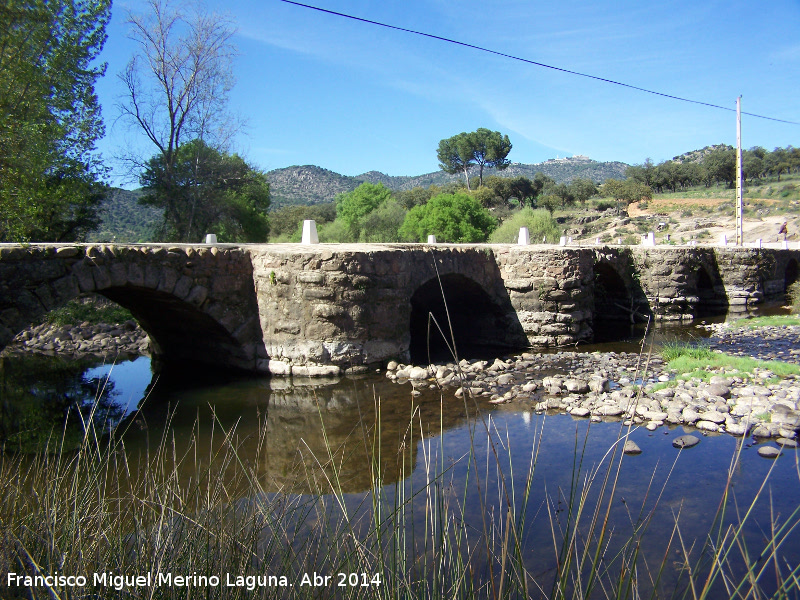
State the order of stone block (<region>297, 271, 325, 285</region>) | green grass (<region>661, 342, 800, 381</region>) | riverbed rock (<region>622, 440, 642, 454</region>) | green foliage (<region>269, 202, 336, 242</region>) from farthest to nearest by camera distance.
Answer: green foliage (<region>269, 202, 336, 242</region>), stone block (<region>297, 271, 325, 285</region>), green grass (<region>661, 342, 800, 381</region>), riverbed rock (<region>622, 440, 642, 454</region>)

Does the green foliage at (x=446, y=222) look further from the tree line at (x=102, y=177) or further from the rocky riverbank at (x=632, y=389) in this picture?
the rocky riverbank at (x=632, y=389)

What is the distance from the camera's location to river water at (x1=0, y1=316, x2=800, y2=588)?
4.48 meters

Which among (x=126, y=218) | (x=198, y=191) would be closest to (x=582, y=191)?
(x=126, y=218)

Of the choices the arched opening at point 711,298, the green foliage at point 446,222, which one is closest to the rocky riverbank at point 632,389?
the arched opening at point 711,298

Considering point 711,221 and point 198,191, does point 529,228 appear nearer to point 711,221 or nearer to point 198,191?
point 198,191

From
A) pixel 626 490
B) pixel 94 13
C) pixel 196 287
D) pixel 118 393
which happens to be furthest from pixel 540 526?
pixel 94 13

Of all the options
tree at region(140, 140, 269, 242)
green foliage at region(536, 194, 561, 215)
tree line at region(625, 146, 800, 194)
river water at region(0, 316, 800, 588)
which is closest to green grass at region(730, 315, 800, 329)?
river water at region(0, 316, 800, 588)

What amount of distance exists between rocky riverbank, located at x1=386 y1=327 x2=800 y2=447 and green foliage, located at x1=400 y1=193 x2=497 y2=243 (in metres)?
17.9

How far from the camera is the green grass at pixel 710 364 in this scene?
8.73 m

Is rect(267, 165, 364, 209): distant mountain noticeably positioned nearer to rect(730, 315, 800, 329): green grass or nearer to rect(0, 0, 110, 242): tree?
rect(0, 0, 110, 242): tree

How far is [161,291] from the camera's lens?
357 inches

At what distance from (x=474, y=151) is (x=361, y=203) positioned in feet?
65.3

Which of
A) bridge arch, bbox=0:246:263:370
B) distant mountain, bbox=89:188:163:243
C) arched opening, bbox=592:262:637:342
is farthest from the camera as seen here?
distant mountain, bbox=89:188:163:243

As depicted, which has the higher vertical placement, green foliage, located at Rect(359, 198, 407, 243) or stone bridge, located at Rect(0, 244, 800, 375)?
green foliage, located at Rect(359, 198, 407, 243)
